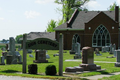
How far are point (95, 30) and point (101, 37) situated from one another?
5.57ft

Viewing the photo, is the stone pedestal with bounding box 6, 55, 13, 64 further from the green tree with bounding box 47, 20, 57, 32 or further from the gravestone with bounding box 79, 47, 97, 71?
the green tree with bounding box 47, 20, 57, 32

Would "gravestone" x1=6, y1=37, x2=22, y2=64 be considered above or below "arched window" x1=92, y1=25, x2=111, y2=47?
below

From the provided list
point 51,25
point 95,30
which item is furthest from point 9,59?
point 51,25

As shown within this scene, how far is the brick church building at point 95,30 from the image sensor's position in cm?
4969

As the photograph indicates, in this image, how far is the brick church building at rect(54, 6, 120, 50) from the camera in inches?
1956

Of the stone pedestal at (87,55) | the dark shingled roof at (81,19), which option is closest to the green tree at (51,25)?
the dark shingled roof at (81,19)

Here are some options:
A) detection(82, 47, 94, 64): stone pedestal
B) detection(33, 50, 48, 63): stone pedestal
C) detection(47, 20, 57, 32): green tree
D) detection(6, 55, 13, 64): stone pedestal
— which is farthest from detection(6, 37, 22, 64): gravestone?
detection(47, 20, 57, 32): green tree

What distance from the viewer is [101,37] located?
50719mm

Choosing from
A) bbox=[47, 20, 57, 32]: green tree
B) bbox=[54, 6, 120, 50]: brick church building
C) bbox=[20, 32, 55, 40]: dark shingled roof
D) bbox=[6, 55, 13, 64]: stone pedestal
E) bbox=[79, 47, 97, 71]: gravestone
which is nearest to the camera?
bbox=[79, 47, 97, 71]: gravestone

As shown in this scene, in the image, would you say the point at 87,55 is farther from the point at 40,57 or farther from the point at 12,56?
the point at 12,56

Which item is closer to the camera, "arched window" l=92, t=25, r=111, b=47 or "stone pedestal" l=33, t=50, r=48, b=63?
"stone pedestal" l=33, t=50, r=48, b=63

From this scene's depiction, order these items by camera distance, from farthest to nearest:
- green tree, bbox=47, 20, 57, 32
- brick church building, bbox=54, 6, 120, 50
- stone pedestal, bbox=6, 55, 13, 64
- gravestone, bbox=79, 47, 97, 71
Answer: green tree, bbox=47, 20, 57, 32, brick church building, bbox=54, 6, 120, 50, stone pedestal, bbox=6, 55, 13, 64, gravestone, bbox=79, 47, 97, 71

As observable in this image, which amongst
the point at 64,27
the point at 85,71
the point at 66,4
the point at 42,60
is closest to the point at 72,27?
the point at 64,27

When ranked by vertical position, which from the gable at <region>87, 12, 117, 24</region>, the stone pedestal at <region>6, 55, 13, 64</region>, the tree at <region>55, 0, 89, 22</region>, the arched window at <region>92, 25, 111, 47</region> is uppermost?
the tree at <region>55, 0, 89, 22</region>
